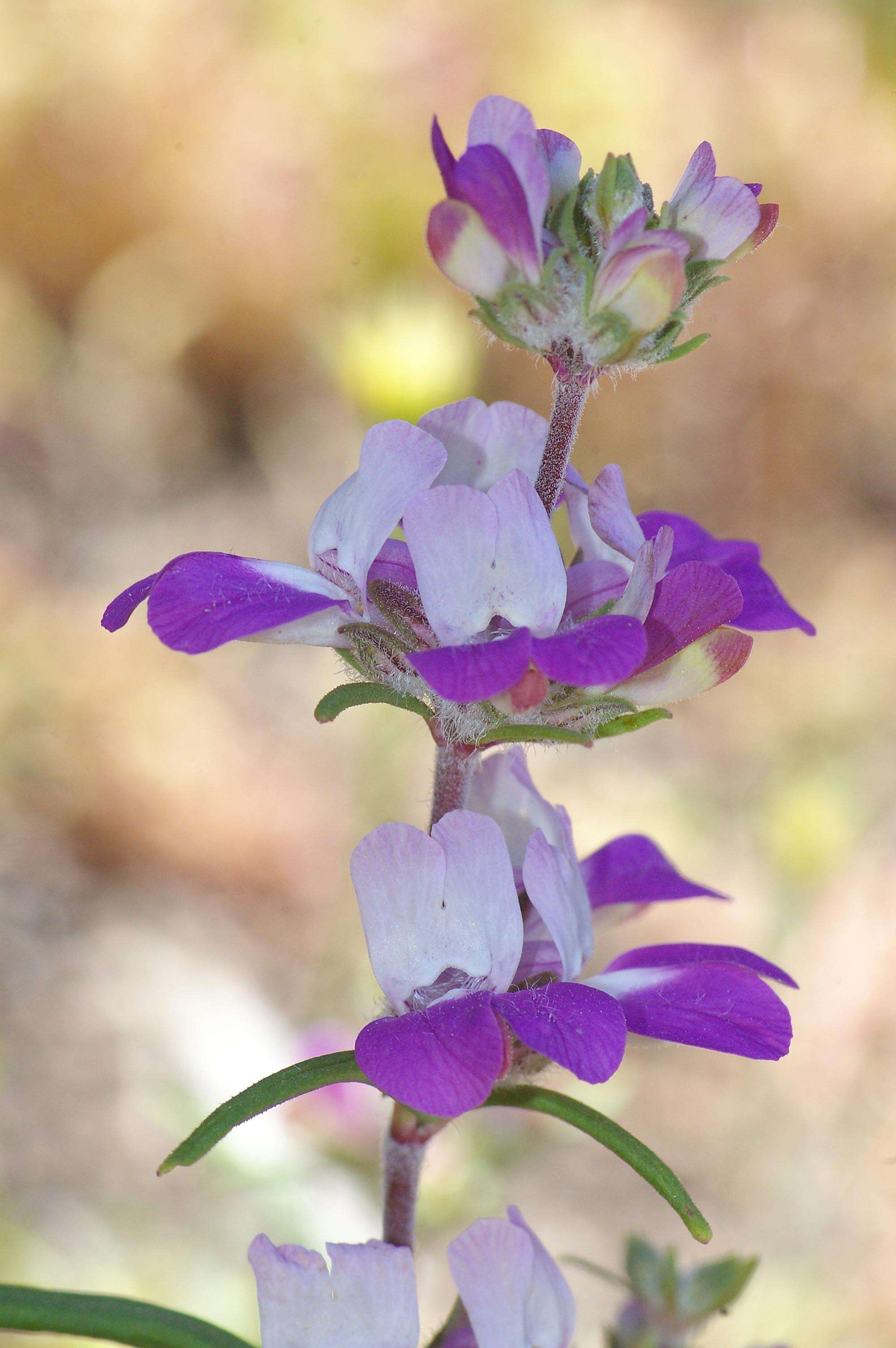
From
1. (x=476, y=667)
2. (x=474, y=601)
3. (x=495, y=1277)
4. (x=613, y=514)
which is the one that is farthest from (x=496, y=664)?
(x=495, y=1277)

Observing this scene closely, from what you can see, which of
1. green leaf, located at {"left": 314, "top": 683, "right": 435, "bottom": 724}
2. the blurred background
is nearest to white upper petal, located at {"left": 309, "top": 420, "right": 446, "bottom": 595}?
green leaf, located at {"left": 314, "top": 683, "right": 435, "bottom": 724}

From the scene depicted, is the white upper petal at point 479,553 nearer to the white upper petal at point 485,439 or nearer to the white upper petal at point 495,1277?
the white upper petal at point 485,439

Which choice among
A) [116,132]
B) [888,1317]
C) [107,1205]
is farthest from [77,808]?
[888,1317]

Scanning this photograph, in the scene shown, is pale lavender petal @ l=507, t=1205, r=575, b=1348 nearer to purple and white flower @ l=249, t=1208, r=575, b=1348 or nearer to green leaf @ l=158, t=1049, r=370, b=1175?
purple and white flower @ l=249, t=1208, r=575, b=1348

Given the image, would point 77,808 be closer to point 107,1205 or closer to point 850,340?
point 107,1205

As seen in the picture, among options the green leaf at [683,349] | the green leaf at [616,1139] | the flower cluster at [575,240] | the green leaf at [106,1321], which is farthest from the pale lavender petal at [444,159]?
the green leaf at [106,1321]
